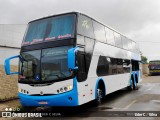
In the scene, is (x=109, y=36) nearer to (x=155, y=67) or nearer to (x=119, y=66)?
(x=119, y=66)

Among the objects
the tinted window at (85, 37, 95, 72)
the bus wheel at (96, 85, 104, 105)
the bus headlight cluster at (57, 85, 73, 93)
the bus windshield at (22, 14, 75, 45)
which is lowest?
the bus wheel at (96, 85, 104, 105)

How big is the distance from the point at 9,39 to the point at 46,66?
9.46 m

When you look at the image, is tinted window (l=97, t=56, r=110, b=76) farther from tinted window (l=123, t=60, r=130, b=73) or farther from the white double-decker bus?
tinted window (l=123, t=60, r=130, b=73)

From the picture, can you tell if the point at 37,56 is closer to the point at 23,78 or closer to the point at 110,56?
the point at 23,78

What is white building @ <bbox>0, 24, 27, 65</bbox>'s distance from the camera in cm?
1608

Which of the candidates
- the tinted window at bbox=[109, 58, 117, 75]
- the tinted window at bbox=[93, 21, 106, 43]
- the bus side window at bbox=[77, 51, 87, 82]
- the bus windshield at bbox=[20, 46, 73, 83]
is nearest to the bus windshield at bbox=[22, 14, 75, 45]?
the bus windshield at bbox=[20, 46, 73, 83]

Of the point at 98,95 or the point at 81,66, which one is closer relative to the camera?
the point at 81,66

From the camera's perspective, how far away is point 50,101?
27.4 ft

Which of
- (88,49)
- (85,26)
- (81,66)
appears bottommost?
(81,66)

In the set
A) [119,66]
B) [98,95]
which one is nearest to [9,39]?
[119,66]

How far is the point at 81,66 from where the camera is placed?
351 inches

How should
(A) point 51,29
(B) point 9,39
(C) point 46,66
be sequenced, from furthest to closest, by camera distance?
(B) point 9,39
(A) point 51,29
(C) point 46,66

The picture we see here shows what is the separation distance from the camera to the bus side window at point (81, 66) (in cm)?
870

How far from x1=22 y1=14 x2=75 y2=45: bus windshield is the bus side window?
2.76ft
